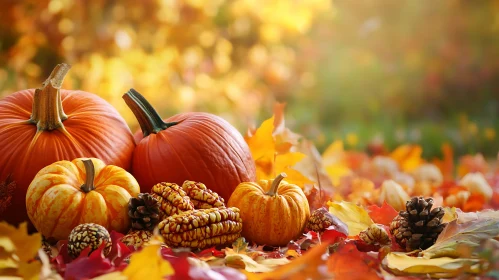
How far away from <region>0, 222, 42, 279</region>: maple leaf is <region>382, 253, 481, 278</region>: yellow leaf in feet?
2.20

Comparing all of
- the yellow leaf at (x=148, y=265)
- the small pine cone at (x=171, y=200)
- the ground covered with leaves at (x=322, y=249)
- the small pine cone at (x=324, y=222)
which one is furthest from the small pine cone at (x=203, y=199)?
the yellow leaf at (x=148, y=265)

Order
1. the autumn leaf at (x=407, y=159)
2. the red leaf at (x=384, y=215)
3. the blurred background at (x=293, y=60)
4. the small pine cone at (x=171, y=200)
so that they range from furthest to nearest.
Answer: the blurred background at (x=293, y=60) → the autumn leaf at (x=407, y=159) → the red leaf at (x=384, y=215) → the small pine cone at (x=171, y=200)

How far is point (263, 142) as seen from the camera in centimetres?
202

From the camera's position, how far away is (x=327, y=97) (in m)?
6.98

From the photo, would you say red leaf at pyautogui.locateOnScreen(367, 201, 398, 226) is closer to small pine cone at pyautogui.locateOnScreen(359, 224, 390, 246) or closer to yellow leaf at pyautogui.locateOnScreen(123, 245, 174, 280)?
small pine cone at pyautogui.locateOnScreen(359, 224, 390, 246)

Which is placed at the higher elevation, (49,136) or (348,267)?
(49,136)

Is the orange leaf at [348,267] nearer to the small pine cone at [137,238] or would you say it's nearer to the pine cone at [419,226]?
the pine cone at [419,226]

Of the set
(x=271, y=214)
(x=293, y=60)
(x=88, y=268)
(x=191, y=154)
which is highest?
(x=293, y=60)

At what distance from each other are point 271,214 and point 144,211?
0.30 meters

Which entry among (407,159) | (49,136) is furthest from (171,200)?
(407,159)

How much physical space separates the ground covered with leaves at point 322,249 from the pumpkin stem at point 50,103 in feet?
0.65

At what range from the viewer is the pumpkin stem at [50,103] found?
1.57 metres

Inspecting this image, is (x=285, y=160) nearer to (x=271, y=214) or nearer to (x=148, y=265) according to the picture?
(x=271, y=214)

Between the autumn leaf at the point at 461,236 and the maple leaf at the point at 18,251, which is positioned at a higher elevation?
the autumn leaf at the point at 461,236
